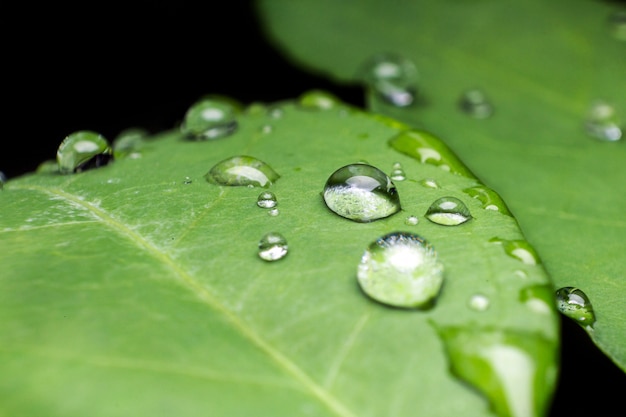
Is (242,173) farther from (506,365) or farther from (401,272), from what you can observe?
(506,365)

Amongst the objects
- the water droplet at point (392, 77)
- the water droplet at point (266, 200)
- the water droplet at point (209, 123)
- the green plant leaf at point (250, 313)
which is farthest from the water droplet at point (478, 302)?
the water droplet at point (392, 77)

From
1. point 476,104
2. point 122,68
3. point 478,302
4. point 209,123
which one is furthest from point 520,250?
point 122,68

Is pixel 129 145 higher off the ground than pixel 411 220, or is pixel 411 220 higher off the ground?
pixel 411 220

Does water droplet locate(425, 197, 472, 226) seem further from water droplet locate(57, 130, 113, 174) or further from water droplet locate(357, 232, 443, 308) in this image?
water droplet locate(57, 130, 113, 174)

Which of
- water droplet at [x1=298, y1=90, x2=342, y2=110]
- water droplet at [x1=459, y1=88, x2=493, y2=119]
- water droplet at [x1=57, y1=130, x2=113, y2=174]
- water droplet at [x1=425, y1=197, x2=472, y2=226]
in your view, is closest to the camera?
water droplet at [x1=425, y1=197, x2=472, y2=226]

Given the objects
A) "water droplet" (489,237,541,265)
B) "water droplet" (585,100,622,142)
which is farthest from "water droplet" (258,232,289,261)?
"water droplet" (585,100,622,142)

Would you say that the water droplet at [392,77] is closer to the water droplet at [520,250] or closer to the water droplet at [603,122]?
the water droplet at [603,122]
